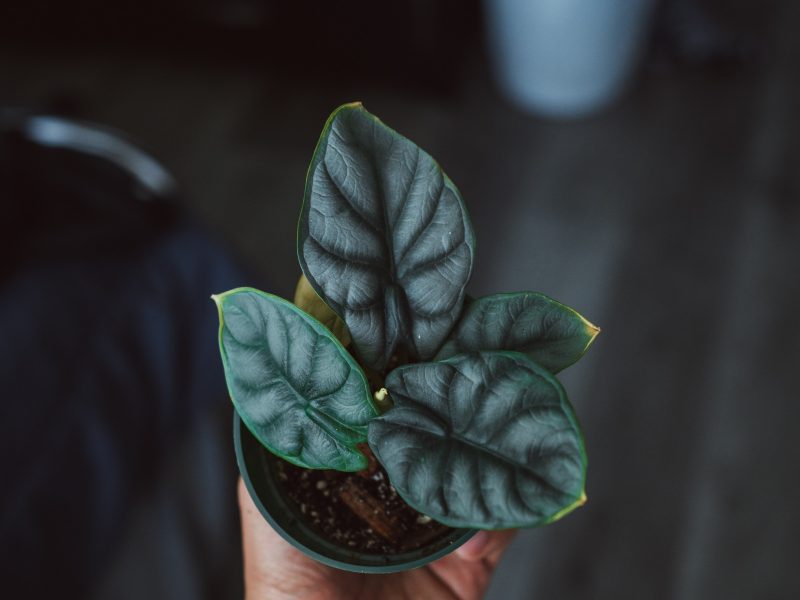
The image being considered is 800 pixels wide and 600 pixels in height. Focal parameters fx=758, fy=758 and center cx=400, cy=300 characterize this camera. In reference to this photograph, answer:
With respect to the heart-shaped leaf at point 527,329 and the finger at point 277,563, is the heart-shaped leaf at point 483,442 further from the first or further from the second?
the finger at point 277,563

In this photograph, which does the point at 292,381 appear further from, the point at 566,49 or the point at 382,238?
the point at 566,49

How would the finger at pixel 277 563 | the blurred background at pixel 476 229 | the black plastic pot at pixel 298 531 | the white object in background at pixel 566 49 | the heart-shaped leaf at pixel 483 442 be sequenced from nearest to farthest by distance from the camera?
the heart-shaped leaf at pixel 483 442, the black plastic pot at pixel 298 531, the finger at pixel 277 563, the blurred background at pixel 476 229, the white object in background at pixel 566 49

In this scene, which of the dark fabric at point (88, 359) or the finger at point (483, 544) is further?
the dark fabric at point (88, 359)

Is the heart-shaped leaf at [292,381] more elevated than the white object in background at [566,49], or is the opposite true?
the white object in background at [566,49]

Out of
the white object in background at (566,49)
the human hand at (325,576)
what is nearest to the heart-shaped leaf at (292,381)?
the human hand at (325,576)

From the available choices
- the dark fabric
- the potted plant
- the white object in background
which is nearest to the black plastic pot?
the potted plant

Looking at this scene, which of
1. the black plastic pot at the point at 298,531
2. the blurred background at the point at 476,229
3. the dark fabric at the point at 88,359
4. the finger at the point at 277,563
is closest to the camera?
the black plastic pot at the point at 298,531

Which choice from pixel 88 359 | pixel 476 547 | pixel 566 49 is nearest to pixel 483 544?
pixel 476 547

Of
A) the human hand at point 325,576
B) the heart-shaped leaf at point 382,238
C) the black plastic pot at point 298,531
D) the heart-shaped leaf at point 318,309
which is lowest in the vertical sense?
the human hand at point 325,576

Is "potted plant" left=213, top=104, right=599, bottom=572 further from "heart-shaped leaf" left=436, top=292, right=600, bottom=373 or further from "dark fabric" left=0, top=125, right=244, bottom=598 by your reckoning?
"dark fabric" left=0, top=125, right=244, bottom=598
